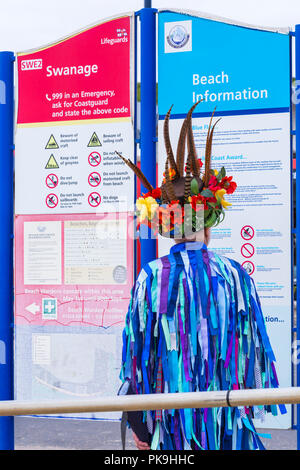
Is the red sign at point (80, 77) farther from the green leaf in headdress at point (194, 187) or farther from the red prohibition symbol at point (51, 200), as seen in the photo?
the green leaf in headdress at point (194, 187)

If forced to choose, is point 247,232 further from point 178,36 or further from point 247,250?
point 178,36

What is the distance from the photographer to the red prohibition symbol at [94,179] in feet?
17.0

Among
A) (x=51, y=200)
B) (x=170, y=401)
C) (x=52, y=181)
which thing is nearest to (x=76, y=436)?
(x=51, y=200)

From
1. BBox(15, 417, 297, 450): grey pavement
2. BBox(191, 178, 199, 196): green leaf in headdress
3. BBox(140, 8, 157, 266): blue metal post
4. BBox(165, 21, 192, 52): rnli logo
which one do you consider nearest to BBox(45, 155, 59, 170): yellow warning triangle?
BBox(140, 8, 157, 266): blue metal post

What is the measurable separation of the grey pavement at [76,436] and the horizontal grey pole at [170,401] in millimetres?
2832

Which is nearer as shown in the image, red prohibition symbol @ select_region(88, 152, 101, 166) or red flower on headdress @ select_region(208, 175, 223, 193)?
red flower on headdress @ select_region(208, 175, 223, 193)

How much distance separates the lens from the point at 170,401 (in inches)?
99.5

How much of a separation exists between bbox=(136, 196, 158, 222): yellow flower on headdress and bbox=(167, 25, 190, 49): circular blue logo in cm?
182

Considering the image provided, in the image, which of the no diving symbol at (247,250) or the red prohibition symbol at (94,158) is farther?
the red prohibition symbol at (94,158)

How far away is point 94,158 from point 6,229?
31.2 inches

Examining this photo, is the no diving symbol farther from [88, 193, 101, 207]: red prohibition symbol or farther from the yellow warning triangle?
the yellow warning triangle

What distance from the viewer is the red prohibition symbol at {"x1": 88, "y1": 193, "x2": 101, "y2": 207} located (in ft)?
16.9

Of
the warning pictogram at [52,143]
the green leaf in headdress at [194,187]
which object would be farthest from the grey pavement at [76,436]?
the green leaf in headdress at [194,187]

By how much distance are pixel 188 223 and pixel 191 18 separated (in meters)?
2.13
